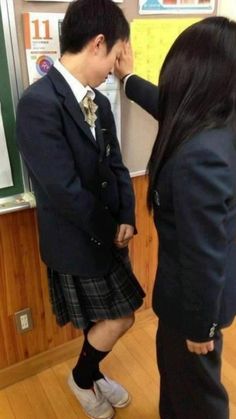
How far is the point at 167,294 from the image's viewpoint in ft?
3.60

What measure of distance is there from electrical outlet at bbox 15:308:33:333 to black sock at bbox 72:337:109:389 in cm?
29

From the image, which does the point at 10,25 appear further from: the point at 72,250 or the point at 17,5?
the point at 72,250

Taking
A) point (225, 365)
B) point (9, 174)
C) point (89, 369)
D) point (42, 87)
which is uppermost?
point (42, 87)

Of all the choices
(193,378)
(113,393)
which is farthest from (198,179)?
(113,393)

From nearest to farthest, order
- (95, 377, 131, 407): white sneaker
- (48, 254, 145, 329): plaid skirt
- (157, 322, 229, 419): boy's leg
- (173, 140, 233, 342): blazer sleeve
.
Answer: (173, 140, 233, 342): blazer sleeve, (157, 322, 229, 419): boy's leg, (48, 254, 145, 329): plaid skirt, (95, 377, 131, 407): white sneaker

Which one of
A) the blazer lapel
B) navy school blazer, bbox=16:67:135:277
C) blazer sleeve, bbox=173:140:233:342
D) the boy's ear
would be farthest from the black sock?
the boy's ear

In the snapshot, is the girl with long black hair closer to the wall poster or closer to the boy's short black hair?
the boy's short black hair

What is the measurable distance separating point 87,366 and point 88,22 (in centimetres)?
121

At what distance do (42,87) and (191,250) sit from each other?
637mm

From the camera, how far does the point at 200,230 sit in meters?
0.89

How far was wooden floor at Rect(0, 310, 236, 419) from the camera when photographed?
158 cm

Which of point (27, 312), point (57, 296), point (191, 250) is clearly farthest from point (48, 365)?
point (191, 250)

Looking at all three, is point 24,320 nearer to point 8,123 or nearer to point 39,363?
point 39,363

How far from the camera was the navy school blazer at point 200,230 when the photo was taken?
865 mm
